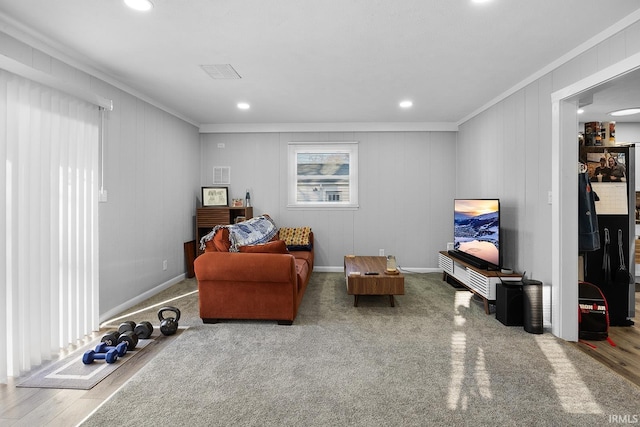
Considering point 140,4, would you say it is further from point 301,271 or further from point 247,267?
point 301,271

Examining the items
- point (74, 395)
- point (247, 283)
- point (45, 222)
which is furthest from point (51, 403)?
point (247, 283)

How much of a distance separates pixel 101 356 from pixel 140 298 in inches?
60.5

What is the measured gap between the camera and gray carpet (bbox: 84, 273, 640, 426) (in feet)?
5.88

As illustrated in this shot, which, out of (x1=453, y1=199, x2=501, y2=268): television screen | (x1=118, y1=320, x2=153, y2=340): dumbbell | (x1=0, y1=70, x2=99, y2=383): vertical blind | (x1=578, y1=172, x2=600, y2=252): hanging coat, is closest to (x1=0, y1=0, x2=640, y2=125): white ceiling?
(x1=0, y1=70, x2=99, y2=383): vertical blind

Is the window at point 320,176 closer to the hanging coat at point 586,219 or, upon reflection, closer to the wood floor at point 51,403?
the hanging coat at point 586,219

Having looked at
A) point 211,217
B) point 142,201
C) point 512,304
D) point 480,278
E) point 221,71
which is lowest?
point 512,304

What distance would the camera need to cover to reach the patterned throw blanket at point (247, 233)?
11.1 ft

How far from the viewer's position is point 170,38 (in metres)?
2.53

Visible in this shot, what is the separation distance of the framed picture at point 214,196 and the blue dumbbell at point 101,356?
3.24m

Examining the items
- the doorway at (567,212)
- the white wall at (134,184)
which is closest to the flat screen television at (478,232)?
the doorway at (567,212)

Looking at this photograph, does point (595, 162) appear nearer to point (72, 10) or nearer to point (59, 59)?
point (72, 10)

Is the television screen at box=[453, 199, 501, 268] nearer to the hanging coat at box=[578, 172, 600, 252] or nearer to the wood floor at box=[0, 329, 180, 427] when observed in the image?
the hanging coat at box=[578, 172, 600, 252]

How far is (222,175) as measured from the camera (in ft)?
18.3

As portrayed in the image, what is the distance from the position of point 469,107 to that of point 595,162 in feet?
5.48
